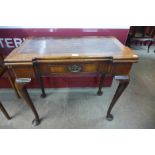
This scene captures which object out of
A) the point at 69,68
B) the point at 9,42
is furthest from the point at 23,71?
the point at 9,42

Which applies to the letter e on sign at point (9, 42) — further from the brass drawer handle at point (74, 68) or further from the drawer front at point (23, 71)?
the brass drawer handle at point (74, 68)

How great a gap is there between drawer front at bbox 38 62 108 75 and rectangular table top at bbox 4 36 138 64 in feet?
0.20

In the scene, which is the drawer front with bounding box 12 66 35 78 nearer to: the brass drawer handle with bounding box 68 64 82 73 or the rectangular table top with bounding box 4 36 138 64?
the rectangular table top with bounding box 4 36 138 64

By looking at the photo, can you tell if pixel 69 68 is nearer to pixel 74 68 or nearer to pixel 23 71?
pixel 74 68

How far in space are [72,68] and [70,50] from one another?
0.45ft

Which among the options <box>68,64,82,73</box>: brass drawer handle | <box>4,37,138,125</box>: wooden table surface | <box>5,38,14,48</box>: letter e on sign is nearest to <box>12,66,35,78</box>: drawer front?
<box>4,37,138,125</box>: wooden table surface

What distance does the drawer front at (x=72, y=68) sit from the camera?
30.2 inches

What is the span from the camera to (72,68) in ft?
2.57

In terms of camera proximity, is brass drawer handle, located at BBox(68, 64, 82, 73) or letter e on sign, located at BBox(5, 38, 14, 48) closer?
brass drawer handle, located at BBox(68, 64, 82, 73)

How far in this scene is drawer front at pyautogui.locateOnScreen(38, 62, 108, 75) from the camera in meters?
0.77
